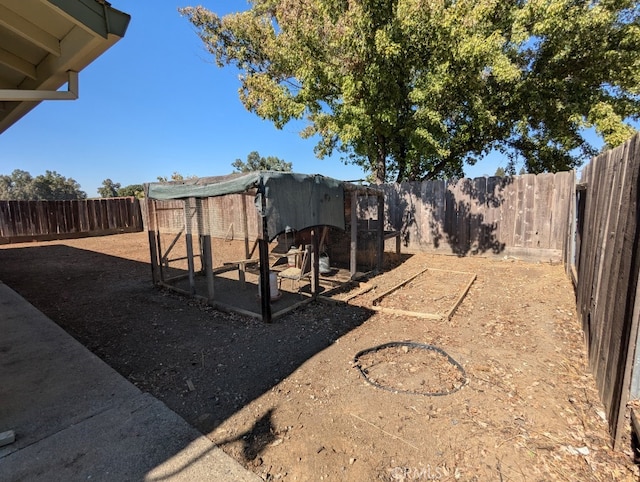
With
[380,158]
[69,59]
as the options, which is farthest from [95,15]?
[380,158]

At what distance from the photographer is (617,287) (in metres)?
2.25

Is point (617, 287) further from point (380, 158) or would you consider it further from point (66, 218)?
point (66, 218)

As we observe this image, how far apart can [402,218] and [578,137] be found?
6.24m

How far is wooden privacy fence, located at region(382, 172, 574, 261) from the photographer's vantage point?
7301mm

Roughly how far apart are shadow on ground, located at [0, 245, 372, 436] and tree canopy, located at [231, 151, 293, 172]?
32131 millimetres

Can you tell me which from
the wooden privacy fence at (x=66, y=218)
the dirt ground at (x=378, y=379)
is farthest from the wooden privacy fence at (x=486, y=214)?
the wooden privacy fence at (x=66, y=218)

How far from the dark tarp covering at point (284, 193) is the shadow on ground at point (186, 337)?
143cm

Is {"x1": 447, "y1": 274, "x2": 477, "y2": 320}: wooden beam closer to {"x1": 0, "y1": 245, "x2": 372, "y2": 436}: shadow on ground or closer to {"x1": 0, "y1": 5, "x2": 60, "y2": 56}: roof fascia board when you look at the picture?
{"x1": 0, "y1": 245, "x2": 372, "y2": 436}: shadow on ground

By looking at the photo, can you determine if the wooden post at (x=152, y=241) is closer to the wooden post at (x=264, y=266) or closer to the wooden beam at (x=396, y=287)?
the wooden post at (x=264, y=266)

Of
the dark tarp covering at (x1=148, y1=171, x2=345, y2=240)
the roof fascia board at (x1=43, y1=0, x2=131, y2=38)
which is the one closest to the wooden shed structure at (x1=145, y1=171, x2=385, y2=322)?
the dark tarp covering at (x1=148, y1=171, x2=345, y2=240)

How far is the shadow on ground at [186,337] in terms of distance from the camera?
2.91m

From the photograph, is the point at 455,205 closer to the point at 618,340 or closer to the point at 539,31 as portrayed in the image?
the point at 539,31

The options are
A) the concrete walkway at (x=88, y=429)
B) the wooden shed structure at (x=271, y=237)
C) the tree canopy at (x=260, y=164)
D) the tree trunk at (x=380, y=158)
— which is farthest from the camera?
the tree canopy at (x=260, y=164)

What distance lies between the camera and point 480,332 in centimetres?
408
